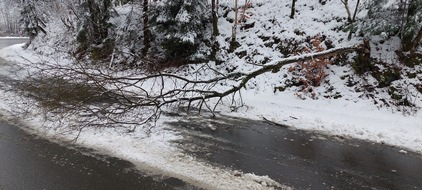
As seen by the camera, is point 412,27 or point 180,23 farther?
point 180,23

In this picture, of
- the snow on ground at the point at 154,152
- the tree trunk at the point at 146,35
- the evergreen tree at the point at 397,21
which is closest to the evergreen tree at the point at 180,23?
the tree trunk at the point at 146,35

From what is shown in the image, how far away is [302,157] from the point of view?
6.14m

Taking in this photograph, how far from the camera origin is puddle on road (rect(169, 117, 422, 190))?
17.1 ft

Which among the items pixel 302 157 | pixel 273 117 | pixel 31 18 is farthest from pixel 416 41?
pixel 31 18

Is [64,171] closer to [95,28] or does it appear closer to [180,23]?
[180,23]

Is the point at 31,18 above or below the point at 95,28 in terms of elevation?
above

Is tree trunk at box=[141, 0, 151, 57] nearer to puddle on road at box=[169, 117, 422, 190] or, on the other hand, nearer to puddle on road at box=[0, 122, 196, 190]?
puddle on road at box=[169, 117, 422, 190]

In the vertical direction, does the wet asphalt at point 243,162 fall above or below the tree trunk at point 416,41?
below

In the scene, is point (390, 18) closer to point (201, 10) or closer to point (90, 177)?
point (201, 10)

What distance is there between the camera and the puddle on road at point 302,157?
17.1 feet

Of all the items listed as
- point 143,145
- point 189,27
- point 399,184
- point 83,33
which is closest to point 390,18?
point 399,184

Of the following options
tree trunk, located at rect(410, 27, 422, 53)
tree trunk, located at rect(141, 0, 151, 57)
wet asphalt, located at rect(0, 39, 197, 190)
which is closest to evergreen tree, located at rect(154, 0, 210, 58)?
tree trunk, located at rect(141, 0, 151, 57)

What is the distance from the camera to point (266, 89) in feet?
38.9

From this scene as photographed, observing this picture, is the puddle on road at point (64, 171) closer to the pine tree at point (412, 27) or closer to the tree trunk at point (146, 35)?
the pine tree at point (412, 27)
